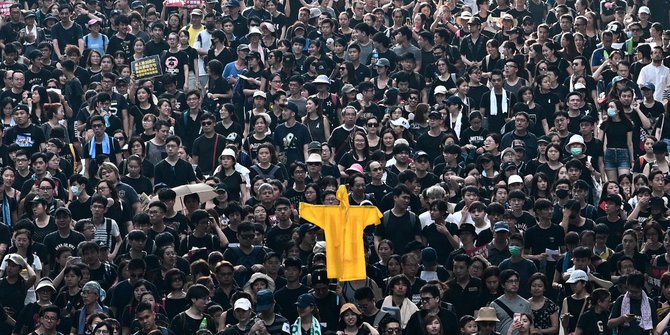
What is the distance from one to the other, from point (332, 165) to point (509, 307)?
5.59 m

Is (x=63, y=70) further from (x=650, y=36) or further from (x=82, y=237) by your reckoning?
(x=650, y=36)

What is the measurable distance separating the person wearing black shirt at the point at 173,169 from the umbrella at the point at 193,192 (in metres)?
0.78

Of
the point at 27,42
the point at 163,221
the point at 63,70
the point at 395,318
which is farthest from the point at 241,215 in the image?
the point at 27,42

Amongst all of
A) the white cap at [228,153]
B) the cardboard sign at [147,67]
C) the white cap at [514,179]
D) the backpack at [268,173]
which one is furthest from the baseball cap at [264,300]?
the cardboard sign at [147,67]

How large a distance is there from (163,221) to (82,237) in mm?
1135

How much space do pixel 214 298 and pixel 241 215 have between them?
95.8 inches

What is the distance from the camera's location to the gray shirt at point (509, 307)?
23.7 meters

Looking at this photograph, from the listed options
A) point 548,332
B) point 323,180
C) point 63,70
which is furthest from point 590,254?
point 63,70

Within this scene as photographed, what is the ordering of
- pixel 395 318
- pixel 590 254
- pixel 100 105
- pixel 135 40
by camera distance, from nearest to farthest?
pixel 395 318 < pixel 590 254 < pixel 100 105 < pixel 135 40

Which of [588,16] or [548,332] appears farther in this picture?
[588,16]

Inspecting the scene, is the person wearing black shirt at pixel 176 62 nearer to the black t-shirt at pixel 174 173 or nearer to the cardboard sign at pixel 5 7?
the cardboard sign at pixel 5 7

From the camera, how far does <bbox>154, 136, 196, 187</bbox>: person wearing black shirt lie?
92.0ft

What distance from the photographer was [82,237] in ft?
84.4

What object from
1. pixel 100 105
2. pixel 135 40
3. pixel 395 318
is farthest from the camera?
pixel 135 40
